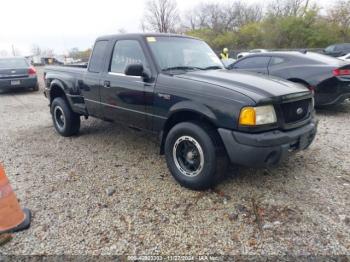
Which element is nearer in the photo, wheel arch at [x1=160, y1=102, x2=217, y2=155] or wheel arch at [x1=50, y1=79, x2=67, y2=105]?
wheel arch at [x1=160, y1=102, x2=217, y2=155]

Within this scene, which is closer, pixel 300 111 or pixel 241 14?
pixel 300 111

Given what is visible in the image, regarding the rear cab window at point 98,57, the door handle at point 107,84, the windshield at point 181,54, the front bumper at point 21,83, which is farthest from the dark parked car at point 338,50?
the door handle at point 107,84

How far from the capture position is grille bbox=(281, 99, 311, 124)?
3020mm

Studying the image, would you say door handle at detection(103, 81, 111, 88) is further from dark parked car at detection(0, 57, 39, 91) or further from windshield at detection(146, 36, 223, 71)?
dark parked car at detection(0, 57, 39, 91)

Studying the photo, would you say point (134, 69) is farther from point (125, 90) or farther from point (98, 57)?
point (98, 57)

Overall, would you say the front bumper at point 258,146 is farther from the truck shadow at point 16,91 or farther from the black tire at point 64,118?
the truck shadow at point 16,91

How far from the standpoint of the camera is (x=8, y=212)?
265 cm

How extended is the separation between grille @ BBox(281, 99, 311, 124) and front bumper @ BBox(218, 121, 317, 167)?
19 centimetres

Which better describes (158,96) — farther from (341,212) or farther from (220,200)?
(341,212)

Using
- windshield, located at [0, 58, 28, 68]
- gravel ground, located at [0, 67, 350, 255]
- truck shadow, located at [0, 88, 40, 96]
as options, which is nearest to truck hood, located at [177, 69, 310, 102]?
gravel ground, located at [0, 67, 350, 255]

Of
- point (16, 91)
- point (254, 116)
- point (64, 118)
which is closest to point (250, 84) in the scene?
point (254, 116)

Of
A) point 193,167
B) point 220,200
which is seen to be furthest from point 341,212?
point 193,167

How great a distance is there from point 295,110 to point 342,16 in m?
35.3

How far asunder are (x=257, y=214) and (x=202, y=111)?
1202mm
